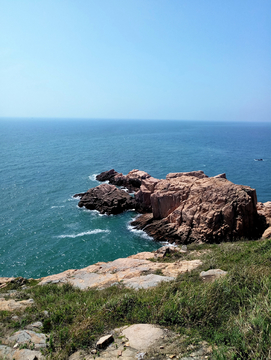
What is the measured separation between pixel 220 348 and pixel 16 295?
46.3 feet

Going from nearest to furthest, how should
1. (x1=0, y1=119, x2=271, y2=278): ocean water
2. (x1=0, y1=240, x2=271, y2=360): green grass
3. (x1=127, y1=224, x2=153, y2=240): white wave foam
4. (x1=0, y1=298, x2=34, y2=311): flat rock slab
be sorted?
(x1=0, y1=240, x2=271, y2=360): green grass → (x1=0, y1=298, x2=34, y2=311): flat rock slab → (x1=0, y1=119, x2=271, y2=278): ocean water → (x1=127, y1=224, x2=153, y2=240): white wave foam

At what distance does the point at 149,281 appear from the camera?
15.5 metres

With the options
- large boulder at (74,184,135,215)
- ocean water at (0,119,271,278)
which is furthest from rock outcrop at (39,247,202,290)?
large boulder at (74,184,135,215)

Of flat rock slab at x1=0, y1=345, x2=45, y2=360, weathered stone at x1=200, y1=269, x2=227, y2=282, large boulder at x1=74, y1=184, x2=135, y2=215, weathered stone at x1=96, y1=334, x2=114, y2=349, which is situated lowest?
large boulder at x1=74, y1=184, x2=135, y2=215

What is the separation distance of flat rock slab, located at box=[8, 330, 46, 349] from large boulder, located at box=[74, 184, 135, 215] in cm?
3488

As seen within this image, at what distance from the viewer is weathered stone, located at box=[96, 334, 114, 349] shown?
8.00 metres

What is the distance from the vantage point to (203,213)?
3209 centimetres

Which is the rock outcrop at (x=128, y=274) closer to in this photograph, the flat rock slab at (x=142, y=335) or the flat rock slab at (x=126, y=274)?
the flat rock slab at (x=126, y=274)

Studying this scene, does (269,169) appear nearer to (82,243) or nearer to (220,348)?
(82,243)

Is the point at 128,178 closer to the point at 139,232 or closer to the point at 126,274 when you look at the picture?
the point at 139,232

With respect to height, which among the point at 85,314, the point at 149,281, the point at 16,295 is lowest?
the point at 16,295

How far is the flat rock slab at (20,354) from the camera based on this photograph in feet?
26.6

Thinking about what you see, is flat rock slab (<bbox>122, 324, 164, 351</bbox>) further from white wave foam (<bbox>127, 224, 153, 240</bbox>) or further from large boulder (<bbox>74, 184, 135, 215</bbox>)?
large boulder (<bbox>74, 184, 135, 215</bbox>)

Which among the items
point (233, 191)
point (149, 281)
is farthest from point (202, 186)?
point (149, 281)
